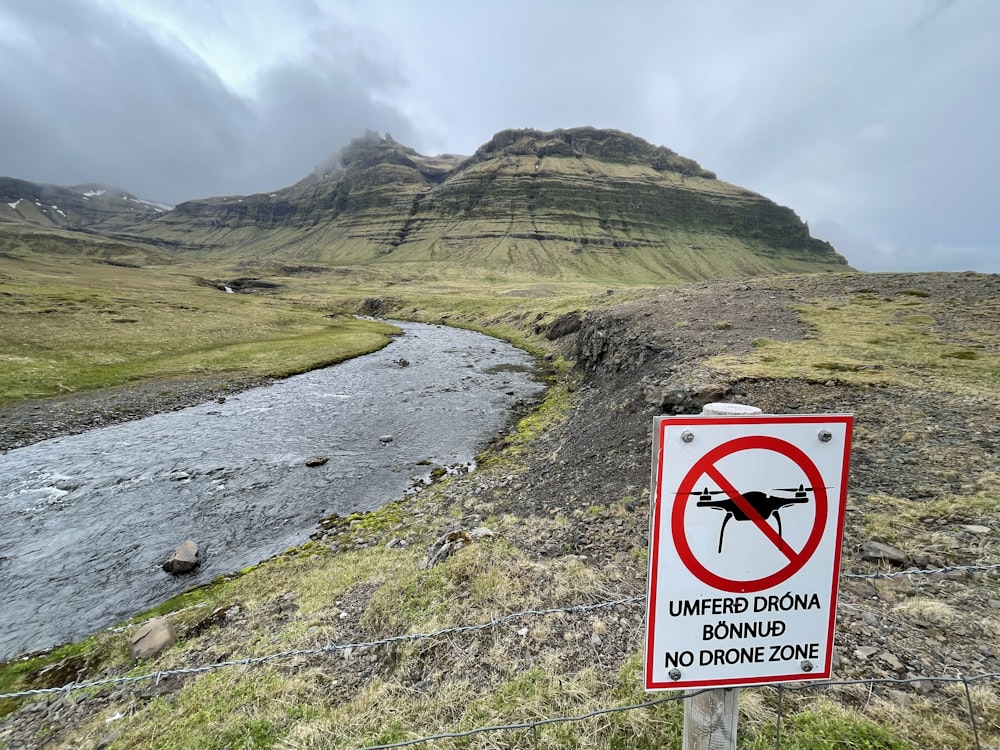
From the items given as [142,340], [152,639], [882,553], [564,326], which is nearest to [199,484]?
[152,639]

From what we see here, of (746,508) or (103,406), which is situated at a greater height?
(746,508)

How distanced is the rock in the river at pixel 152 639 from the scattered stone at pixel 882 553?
1430 centimetres

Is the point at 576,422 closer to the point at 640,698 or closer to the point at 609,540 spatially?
the point at 609,540

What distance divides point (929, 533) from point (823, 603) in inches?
334

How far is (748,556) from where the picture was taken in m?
2.64

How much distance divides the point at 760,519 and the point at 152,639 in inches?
503

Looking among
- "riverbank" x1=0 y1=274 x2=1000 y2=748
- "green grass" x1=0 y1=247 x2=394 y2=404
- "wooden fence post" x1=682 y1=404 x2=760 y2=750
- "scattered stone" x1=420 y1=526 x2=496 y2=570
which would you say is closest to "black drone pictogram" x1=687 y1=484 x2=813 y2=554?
"wooden fence post" x1=682 y1=404 x2=760 y2=750

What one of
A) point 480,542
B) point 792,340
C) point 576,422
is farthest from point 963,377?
point 480,542

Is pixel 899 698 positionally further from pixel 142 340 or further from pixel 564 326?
pixel 142 340

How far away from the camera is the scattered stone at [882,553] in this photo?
774 cm

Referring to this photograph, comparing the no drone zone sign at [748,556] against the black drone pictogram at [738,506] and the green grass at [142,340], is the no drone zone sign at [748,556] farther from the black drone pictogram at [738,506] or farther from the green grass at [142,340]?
the green grass at [142,340]

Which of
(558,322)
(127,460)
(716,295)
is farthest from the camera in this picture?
(558,322)

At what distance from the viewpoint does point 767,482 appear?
260 cm

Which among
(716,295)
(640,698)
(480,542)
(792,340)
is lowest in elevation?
(480,542)
